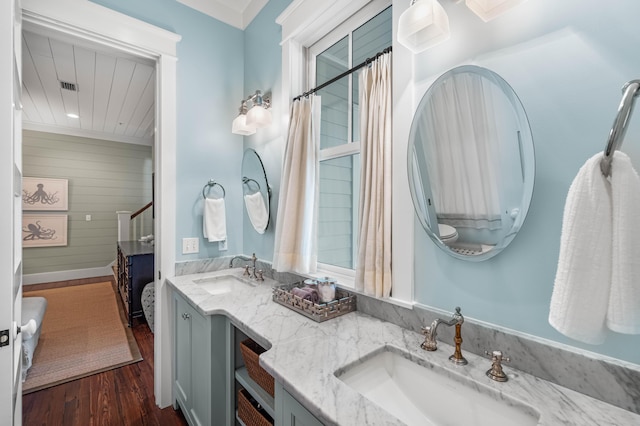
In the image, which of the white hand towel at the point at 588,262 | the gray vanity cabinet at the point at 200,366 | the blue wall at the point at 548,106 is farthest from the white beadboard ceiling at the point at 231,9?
the white hand towel at the point at 588,262

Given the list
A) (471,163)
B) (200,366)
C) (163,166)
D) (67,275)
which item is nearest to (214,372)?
(200,366)

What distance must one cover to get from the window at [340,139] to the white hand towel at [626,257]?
1.14 metres

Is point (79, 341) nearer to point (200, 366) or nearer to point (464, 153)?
point (200, 366)

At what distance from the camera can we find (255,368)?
4.00ft

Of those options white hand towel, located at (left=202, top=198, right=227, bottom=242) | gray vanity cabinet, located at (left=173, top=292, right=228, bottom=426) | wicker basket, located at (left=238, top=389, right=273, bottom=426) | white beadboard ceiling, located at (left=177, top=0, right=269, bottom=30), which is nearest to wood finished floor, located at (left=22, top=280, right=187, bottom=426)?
gray vanity cabinet, located at (left=173, top=292, right=228, bottom=426)

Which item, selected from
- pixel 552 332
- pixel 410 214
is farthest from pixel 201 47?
pixel 552 332

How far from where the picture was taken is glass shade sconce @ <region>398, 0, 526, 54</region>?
0.86m

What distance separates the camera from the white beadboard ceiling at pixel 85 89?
2.45m

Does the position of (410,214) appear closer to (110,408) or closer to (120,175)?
(110,408)

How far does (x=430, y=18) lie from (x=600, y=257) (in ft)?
2.65

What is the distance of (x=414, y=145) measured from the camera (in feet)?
3.71

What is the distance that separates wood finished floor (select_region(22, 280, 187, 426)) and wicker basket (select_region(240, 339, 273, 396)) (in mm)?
1007

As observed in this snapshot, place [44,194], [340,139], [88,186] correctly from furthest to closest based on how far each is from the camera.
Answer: [88,186] → [44,194] → [340,139]

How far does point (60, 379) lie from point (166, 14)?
9.46ft
